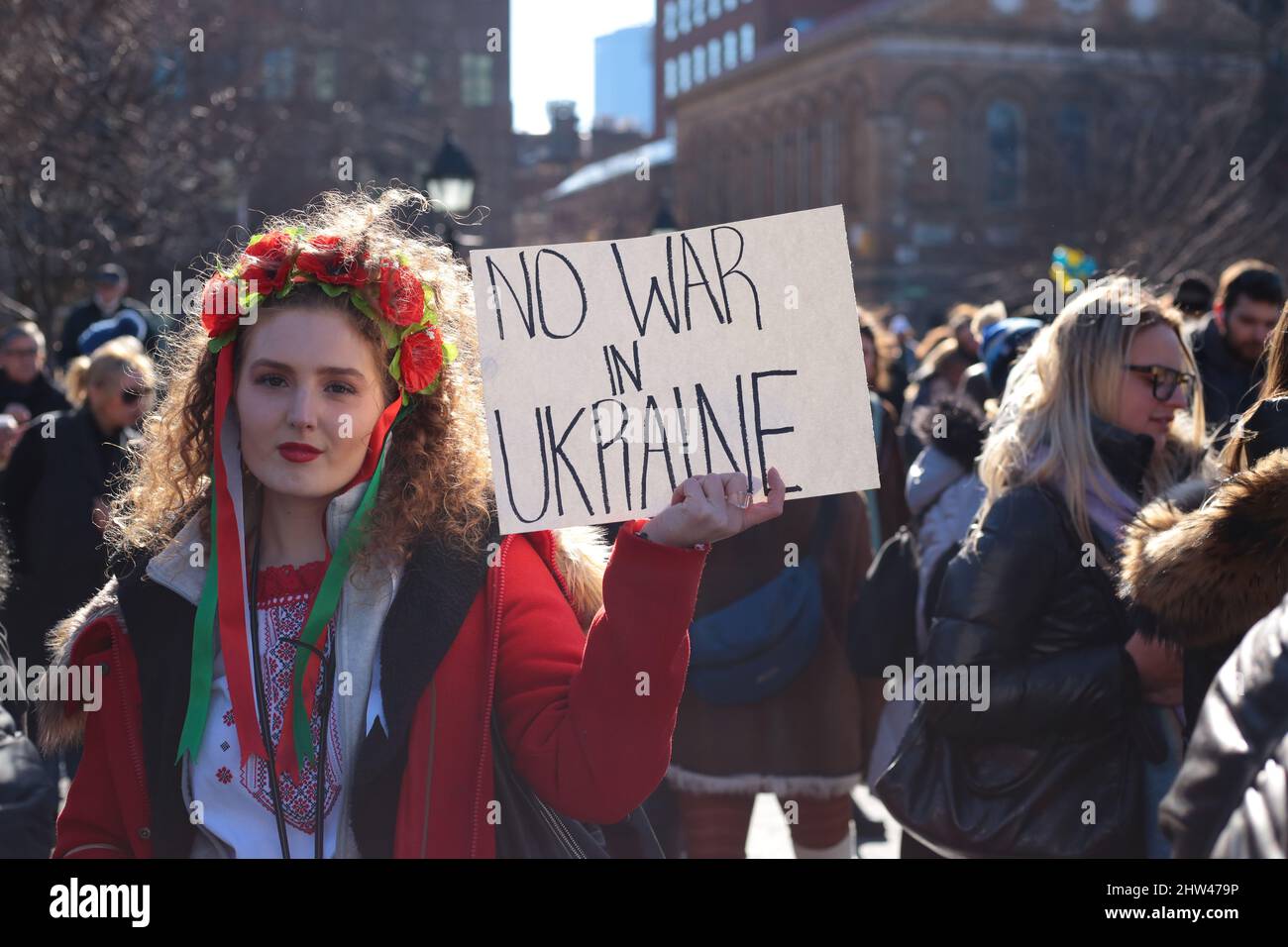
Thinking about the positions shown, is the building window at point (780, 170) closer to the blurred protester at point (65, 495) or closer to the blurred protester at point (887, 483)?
the blurred protester at point (887, 483)

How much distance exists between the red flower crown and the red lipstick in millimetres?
181

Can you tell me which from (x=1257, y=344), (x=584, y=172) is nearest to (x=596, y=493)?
(x=1257, y=344)

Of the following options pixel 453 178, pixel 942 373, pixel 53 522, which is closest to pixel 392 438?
pixel 53 522

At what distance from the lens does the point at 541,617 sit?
2.41 metres

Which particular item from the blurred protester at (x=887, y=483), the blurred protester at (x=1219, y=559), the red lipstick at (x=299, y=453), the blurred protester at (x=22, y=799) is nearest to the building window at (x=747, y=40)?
the blurred protester at (x=887, y=483)

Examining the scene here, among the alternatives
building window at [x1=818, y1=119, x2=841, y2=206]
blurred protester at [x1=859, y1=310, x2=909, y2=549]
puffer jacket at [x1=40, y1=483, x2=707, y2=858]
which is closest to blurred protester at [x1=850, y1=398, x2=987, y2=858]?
blurred protester at [x1=859, y1=310, x2=909, y2=549]

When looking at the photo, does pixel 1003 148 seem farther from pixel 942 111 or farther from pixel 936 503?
pixel 936 503

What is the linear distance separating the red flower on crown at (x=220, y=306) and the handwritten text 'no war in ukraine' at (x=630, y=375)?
1.38ft

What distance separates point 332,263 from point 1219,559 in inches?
57.1

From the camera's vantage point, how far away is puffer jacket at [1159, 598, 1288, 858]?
54.2 inches

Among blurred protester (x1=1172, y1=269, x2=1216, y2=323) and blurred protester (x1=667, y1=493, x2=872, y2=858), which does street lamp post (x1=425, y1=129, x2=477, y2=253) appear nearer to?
blurred protester (x1=1172, y1=269, x2=1216, y2=323)

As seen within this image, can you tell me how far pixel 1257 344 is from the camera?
243 inches
